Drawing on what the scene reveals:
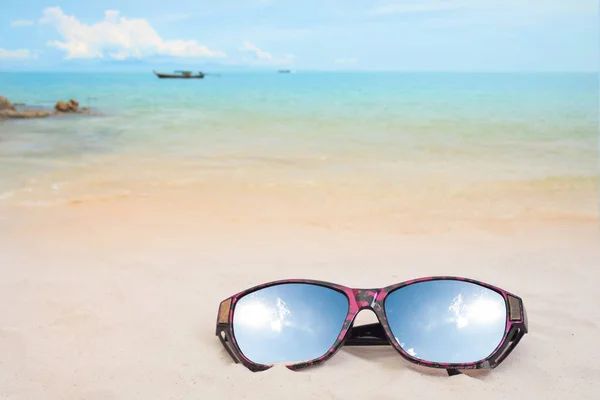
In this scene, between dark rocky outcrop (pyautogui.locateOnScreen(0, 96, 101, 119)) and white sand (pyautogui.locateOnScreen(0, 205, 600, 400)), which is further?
dark rocky outcrop (pyautogui.locateOnScreen(0, 96, 101, 119))

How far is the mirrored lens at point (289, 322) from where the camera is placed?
1356 millimetres

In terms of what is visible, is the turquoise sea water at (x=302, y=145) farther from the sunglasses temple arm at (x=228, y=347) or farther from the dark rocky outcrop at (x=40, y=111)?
the sunglasses temple arm at (x=228, y=347)

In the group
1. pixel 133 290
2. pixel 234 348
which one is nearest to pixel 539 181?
pixel 133 290

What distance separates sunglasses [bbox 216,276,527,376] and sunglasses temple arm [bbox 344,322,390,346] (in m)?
0.01

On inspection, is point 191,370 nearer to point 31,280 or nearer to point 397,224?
point 31,280

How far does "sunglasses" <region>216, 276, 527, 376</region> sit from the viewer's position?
1343mm

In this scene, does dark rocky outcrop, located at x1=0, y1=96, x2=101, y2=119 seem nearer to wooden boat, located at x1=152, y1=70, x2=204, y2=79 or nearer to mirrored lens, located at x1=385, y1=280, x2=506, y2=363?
mirrored lens, located at x1=385, y1=280, x2=506, y2=363

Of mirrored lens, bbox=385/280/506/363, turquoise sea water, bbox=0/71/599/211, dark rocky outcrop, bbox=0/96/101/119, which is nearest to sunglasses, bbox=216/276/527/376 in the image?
mirrored lens, bbox=385/280/506/363

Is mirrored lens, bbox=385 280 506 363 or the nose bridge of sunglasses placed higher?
the nose bridge of sunglasses

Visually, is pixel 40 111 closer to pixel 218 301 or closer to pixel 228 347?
pixel 218 301

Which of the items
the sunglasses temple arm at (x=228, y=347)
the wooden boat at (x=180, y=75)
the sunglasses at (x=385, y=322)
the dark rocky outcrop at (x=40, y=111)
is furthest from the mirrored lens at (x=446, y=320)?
the wooden boat at (x=180, y=75)

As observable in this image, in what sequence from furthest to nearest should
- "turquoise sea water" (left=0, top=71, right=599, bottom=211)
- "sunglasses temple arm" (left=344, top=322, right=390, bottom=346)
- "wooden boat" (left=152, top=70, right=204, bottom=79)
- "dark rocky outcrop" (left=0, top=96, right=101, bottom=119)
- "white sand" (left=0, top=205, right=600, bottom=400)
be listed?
1. "wooden boat" (left=152, top=70, right=204, bottom=79)
2. "dark rocky outcrop" (left=0, top=96, right=101, bottom=119)
3. "turquoise sea water" (left=0, top=71, right=599, bottom=211)
4. "sunglasses temple arm" (left=344, top=322, right=390, bottom=346)
5. "white sand" (left=0, top=205, right=600, bottom=400)

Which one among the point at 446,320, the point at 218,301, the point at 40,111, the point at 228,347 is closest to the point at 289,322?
the point at 228,347

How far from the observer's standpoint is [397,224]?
3260 millimetres
